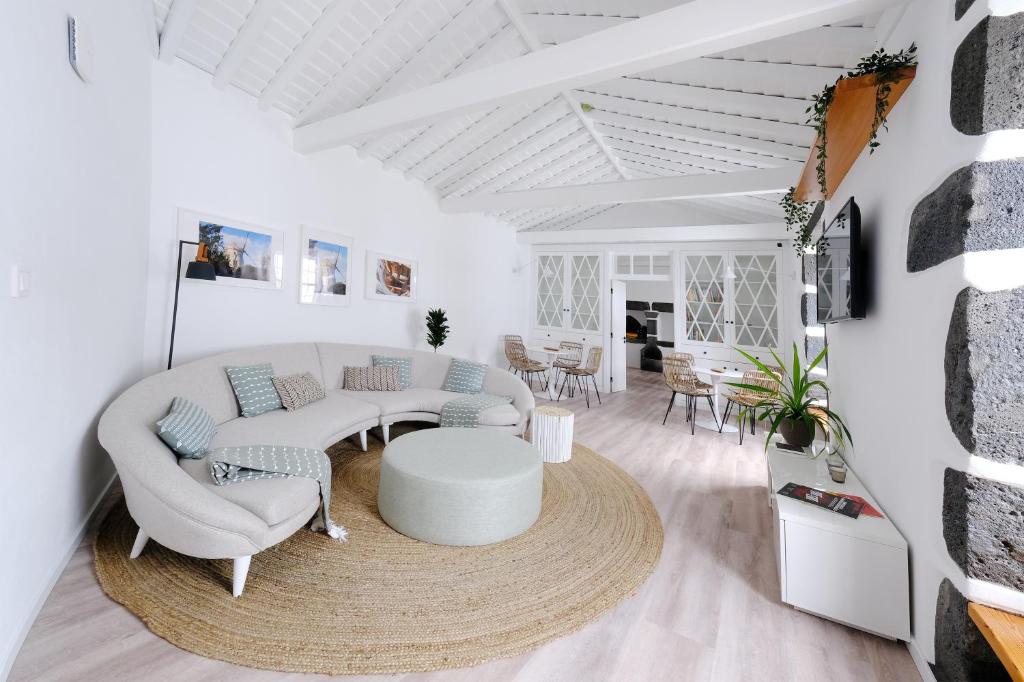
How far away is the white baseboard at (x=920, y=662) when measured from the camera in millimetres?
1514

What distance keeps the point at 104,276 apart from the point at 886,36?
455 cm

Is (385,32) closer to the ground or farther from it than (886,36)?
farther from it

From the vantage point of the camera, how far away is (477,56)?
12.3 ft

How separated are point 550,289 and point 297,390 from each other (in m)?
5.86

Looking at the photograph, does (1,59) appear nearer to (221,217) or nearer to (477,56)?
(221,217)

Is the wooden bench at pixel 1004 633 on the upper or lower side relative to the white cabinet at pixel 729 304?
lower

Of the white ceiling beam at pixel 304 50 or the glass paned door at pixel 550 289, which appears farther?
the glass paned door at pixel 550 289

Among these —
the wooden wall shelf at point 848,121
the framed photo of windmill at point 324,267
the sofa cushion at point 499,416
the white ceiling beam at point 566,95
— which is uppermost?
the white ceiling beam at point 566,95

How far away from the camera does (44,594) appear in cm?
175

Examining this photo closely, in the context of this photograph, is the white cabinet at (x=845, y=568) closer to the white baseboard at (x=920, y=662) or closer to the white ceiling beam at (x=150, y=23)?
the white baseboard at (x=920, y=662)

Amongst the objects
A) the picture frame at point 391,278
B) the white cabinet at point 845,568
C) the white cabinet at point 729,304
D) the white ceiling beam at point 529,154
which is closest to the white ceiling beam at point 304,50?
the picture frame at point 391,278

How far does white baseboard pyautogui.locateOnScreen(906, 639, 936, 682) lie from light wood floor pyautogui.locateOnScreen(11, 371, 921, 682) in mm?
23

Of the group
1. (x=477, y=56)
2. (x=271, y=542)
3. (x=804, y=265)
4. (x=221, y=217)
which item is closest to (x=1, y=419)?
(x=271, y=542)

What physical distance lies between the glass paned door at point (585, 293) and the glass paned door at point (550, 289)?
0.24m
